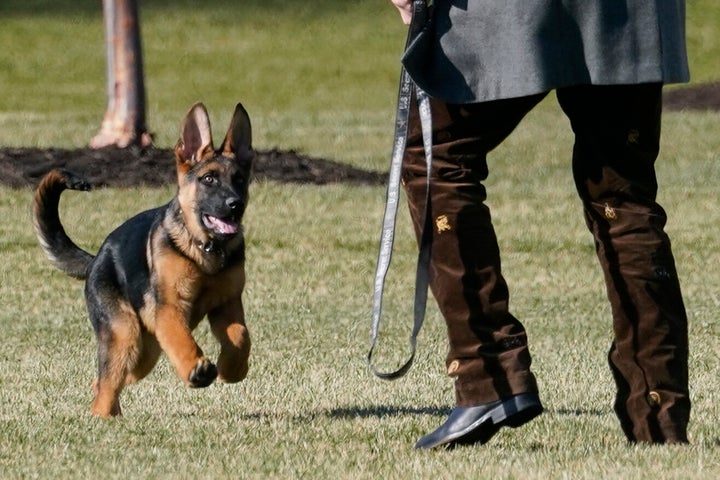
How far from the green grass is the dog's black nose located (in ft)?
2.54

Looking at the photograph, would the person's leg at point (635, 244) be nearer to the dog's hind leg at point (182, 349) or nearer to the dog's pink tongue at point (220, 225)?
the dog's hind leg at point (182, 349)

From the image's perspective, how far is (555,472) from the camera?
4.66m

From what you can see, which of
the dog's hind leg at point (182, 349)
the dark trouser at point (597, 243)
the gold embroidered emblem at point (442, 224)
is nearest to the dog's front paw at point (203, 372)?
the dog's hind leg at point (182, 349)

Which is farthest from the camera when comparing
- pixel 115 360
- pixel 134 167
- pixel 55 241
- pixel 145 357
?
pixel 134 167

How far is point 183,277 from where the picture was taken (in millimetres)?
6066

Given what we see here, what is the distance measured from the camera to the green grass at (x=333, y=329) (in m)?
4.99

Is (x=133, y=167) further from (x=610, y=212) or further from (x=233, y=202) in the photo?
(x=610, y=212)

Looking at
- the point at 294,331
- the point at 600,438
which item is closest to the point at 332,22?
the point at 294,331

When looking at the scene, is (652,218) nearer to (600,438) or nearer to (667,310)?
(667,310)

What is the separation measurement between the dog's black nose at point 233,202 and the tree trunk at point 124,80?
9.65 metres

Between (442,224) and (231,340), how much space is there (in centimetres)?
146

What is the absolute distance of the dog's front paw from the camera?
5.80m

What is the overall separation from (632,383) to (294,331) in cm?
409

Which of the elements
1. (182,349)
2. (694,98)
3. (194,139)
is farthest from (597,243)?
(694,98)
